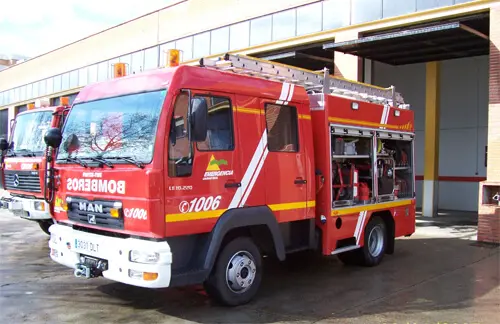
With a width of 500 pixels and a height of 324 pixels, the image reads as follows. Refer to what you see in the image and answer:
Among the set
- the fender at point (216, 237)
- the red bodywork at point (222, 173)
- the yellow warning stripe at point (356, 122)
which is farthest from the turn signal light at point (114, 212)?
the yellow warning stripe at point (356, 122)

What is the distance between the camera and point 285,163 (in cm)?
607

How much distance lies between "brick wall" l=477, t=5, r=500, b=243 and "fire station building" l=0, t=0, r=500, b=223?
2 cm

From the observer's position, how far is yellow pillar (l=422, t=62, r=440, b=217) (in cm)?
1403

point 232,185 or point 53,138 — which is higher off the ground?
point 53,138

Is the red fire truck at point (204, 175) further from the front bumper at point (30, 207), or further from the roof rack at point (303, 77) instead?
the front bumper at point (30, 207)

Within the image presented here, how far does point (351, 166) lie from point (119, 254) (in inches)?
154

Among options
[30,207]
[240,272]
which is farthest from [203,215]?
[30,207]

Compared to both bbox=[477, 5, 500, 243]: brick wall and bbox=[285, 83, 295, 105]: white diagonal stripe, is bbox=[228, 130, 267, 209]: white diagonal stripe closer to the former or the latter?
bbox=[285, 83, 295, 105]: white diagonal stripe

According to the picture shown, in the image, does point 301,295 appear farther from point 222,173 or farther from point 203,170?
point 203,170

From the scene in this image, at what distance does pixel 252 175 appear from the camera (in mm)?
5633

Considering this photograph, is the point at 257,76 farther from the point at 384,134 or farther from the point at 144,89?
the point at 384,134

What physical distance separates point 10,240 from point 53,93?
18.9 meters

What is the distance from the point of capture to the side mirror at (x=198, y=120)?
16.1 ft

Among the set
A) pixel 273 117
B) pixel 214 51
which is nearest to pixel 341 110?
pixel 273 117
